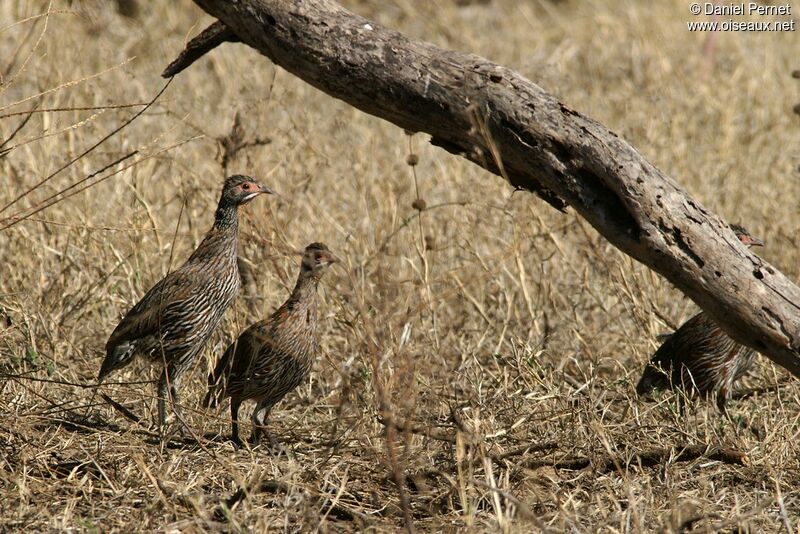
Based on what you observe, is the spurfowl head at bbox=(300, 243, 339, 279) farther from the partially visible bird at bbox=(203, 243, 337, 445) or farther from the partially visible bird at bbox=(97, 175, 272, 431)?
the partially visible bird at bbox=(97, 175, 272, 431)

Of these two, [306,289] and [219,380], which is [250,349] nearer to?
[219,380]

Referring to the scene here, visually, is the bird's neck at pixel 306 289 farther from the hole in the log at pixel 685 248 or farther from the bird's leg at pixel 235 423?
the hole in the log at pixel 685 248

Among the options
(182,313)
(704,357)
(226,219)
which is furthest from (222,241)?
(704,357)

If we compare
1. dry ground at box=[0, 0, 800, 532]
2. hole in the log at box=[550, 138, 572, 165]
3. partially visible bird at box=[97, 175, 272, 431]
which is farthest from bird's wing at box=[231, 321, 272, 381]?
hole in the log at box=[550, 138, 572, 165]

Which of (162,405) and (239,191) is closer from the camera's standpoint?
(162,405)

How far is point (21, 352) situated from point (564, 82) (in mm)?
5108

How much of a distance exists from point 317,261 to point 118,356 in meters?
1.08

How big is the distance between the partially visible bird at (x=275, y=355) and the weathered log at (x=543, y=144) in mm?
1264

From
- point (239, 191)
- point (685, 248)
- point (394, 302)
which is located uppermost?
point (685, 248)

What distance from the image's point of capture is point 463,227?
770 centimetres

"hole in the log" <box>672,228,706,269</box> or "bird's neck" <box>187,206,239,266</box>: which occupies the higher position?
"hole in the log" <box>672,228,706,269</box>

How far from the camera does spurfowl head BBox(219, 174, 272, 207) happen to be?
19.2ft

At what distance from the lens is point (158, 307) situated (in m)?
5.52

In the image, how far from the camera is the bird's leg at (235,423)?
5606 millimetres
